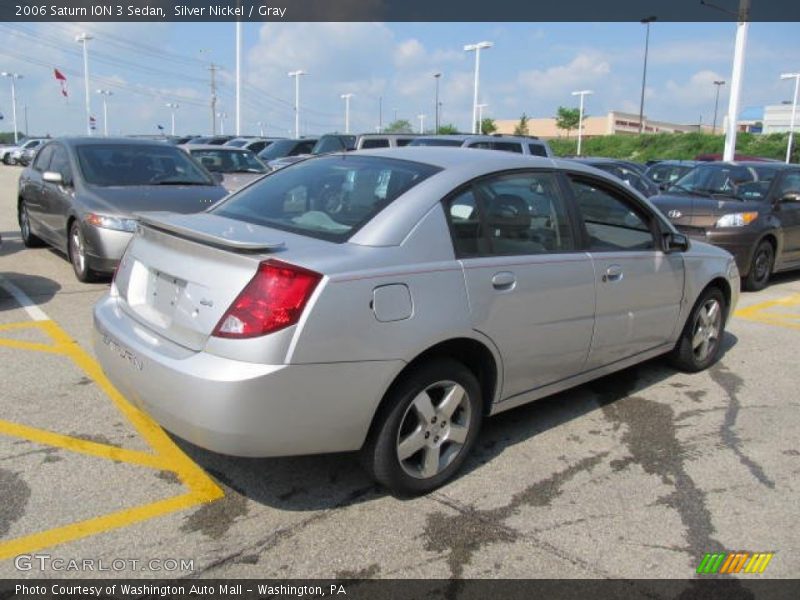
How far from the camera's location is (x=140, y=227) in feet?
12.1

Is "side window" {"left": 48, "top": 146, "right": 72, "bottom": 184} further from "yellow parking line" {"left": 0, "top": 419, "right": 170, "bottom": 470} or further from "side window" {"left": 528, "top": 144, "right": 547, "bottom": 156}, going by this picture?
"side window" {"left": 528, "top": 144, "right": 547, "bottom": 156}

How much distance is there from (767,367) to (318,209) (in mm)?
4109

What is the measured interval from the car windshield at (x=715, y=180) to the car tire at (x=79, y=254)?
797 cm

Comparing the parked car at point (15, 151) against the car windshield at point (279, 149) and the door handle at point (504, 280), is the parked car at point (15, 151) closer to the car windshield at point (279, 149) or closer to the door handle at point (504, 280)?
the car windshield at point (279, 149)

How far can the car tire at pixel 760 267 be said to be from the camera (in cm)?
906

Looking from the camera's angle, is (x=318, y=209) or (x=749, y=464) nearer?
(x=318, y=209)

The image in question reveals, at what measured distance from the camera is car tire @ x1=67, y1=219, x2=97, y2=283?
7.43 m

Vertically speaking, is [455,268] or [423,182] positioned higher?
[423,182]

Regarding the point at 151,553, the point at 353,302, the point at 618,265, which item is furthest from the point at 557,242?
the point at 151,553

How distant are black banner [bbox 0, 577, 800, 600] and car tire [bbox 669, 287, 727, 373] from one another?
263 centimetres

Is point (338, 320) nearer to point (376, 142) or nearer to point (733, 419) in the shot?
point (733, 419)

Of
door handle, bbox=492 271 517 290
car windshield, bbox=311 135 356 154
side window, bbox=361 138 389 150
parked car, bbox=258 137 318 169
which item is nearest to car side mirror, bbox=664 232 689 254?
door handle, bbox=492 271 517 290

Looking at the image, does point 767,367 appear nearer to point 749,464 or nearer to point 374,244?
point 749,464

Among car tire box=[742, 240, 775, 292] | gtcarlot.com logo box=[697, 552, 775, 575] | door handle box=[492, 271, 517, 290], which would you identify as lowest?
gtcarlot.com logo box=[697, 552, 775, 575]
